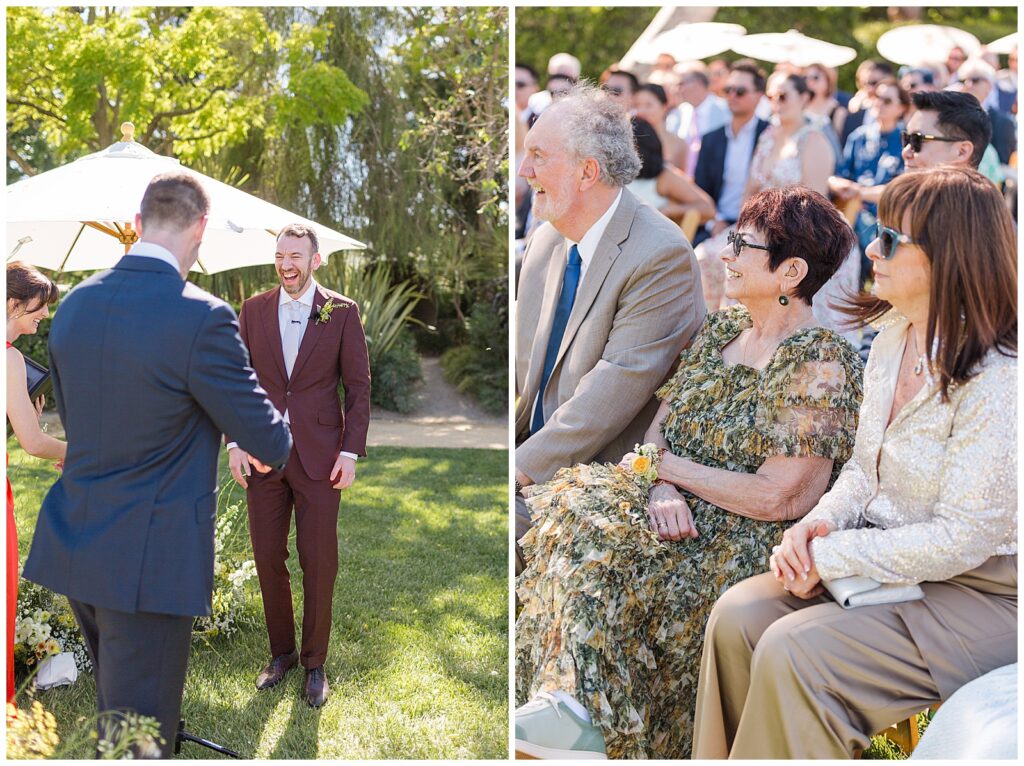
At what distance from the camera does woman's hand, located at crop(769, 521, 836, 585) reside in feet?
9.19

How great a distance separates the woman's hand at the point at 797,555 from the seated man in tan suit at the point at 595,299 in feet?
3.00

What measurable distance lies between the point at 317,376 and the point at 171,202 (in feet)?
5.03

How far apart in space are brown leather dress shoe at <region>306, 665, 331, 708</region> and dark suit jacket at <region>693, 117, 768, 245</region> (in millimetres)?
5585

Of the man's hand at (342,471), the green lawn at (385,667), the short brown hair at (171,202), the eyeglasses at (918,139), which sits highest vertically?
the short brown hair at (171,202)

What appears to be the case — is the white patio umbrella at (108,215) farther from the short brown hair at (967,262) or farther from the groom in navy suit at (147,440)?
the short brown hair at (967,262)

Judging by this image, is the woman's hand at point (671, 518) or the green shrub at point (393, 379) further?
the green shrub at point (393, 379)

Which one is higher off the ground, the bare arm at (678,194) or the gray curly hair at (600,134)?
the gray curly hair at (600,134)

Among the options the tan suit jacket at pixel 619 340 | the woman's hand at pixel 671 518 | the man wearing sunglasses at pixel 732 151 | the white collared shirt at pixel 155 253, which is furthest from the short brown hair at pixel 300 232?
the man wearing sunglasses at pixel 732 151

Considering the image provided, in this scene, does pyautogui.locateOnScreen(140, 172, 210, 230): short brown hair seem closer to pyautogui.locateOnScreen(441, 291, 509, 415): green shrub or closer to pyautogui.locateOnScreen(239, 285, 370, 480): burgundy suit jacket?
pyautogui.locateOnScreen(239, 285, 370, 480): burgundy suit jacket

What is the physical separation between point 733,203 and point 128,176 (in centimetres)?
567

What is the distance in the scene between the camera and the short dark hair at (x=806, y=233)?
3371mm

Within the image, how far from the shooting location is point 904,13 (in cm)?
1956

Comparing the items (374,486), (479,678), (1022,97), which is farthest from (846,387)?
(374,486)

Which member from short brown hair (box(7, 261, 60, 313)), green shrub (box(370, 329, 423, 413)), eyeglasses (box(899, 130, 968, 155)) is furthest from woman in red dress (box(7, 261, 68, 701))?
green shrub (box(370, 329, 423, 413))
